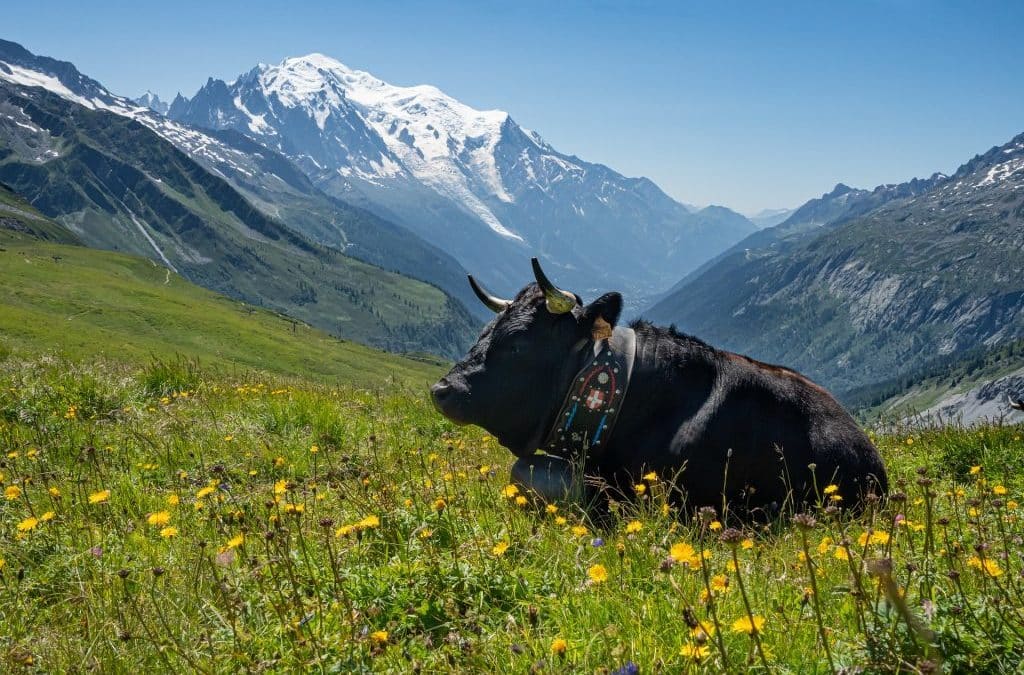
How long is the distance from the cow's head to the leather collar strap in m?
0.20

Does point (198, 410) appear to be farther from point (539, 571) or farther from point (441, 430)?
point (539, 571)

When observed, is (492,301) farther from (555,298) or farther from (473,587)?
(473,587)

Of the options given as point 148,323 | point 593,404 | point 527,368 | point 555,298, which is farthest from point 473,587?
point 148,323

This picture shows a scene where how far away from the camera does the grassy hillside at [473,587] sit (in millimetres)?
3039

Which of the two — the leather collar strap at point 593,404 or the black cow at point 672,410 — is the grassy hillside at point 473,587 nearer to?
the black cow at point 672,410

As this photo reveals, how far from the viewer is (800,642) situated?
330 centimetres

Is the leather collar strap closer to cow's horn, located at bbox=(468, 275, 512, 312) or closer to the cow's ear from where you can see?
the cow's ear

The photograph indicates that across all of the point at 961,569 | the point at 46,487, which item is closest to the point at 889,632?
the point at 961,569

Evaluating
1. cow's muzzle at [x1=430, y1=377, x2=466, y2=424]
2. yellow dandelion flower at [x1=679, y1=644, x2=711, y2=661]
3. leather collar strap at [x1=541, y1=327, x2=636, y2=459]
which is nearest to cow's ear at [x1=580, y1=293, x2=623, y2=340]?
leather collar strap at [x1=541, y1=327, x2=636, y2=459]

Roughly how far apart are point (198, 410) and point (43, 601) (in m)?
6.63

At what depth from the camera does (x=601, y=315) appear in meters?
7.28

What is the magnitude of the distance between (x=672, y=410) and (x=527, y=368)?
143cm

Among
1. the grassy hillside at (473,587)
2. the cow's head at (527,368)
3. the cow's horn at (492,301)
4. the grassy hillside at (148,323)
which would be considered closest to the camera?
the grassy hillside at (473,587)

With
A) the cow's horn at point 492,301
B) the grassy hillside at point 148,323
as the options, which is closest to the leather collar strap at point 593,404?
the cow's horn at point 492,301
